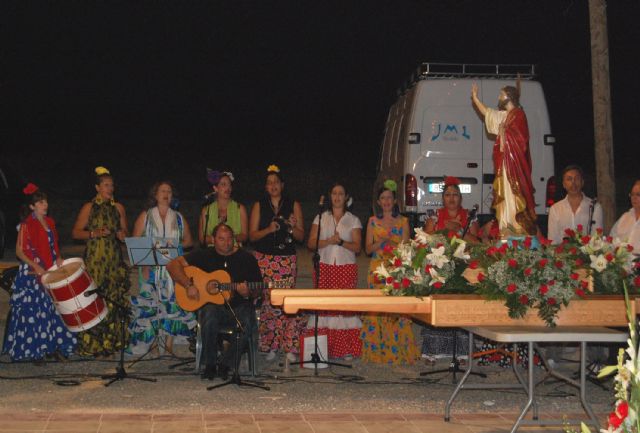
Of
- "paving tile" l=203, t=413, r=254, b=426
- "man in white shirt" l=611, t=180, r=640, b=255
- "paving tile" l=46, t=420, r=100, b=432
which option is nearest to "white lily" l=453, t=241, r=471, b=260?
"paving tile" l=203, t=413, r=254, b=426

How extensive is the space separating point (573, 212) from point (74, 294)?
15.0ft

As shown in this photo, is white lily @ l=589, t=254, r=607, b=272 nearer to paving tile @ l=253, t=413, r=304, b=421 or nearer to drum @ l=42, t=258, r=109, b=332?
paving tile @ l=253, t=413, r=304, b=421

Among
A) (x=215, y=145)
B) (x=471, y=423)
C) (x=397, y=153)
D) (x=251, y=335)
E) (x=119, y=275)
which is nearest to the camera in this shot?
(x=471, y=423)

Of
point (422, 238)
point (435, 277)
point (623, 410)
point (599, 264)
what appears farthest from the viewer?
point (422, 238)

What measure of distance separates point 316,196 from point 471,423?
2454 centimetres

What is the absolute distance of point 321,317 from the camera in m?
9.78

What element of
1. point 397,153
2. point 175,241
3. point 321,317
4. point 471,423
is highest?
point 397,153

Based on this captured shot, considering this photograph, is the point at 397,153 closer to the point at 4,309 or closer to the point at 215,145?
the point at 4,309

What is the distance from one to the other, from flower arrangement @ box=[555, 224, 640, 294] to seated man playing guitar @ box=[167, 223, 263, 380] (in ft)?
10.1

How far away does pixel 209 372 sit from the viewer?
8508 millimetres

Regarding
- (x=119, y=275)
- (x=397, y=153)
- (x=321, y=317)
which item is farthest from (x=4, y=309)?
(x=397, y=153)

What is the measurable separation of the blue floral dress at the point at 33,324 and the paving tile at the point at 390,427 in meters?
3.71

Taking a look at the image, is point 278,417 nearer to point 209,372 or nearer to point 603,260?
point 209,372

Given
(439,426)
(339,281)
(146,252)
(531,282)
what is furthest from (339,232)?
(531,282)
